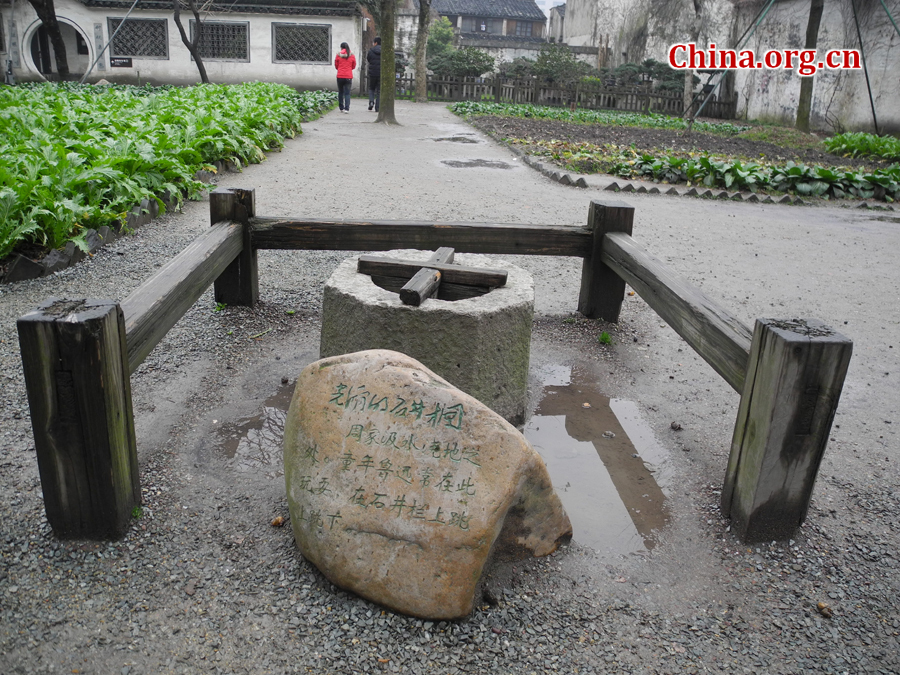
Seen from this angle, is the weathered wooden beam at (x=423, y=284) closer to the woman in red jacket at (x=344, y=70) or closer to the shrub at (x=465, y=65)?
the woman in red jacket at (x=344, y=70)

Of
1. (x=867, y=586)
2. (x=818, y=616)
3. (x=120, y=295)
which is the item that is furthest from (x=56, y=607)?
(x=120, y=295)

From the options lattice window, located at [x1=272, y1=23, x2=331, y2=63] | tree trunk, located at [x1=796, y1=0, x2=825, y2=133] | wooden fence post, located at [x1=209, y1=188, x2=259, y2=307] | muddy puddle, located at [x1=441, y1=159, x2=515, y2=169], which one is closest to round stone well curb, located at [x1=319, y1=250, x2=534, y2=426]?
wooden fence post, located at [x1=209, y1=188, x2=259, y2=307]

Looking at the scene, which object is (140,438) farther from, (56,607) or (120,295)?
(120,295)

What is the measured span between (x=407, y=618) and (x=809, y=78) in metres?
19.6

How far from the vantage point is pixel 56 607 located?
6.61ft

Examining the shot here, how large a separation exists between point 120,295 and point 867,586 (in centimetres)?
445

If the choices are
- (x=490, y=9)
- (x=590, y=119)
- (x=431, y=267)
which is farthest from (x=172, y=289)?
(x=490, y=9)

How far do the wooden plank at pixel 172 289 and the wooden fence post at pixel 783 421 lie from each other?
2.12 m

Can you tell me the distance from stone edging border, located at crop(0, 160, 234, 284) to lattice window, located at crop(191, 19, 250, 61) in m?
23.3

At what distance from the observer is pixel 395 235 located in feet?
13.9

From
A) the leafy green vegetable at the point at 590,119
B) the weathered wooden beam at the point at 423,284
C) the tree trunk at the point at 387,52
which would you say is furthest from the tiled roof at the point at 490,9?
the weathered wooden beam at the point at 423,284

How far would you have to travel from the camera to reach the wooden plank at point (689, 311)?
264 centimetres

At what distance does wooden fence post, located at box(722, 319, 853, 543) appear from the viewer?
220 centimetres

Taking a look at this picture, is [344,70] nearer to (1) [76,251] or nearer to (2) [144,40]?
(2) [144,40]
